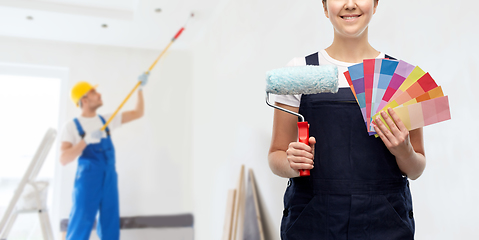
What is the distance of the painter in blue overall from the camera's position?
2.72m

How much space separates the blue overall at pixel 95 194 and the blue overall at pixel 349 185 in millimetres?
2351

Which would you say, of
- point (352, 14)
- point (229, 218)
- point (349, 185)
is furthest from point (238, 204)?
point (352, 14)

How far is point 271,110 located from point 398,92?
1.10m

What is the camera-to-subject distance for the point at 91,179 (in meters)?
2.78

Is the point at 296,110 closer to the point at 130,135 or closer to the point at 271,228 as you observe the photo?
the point at 271,228

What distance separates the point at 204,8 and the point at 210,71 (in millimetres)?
533

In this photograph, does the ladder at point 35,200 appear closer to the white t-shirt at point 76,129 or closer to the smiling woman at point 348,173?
the white t-shirt at point 76,129

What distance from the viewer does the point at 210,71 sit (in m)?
3.09

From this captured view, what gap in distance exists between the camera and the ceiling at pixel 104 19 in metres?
2.86

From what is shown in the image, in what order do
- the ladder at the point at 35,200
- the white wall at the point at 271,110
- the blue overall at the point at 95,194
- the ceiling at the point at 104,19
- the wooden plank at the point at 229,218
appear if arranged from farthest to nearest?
the ceiling at the point at 104,19
the blue overall at the point at 95,194
the ladder at the point at 35,200
the wooden plank at the point at 229,218
the white wall at the point at 271,110

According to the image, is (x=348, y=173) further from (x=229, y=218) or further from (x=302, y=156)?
(x=229, y=218)

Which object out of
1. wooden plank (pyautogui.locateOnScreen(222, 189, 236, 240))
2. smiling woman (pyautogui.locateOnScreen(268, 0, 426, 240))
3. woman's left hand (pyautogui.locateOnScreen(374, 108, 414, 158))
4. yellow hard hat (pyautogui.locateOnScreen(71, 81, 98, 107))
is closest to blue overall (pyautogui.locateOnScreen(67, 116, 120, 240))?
yellow hard hat (pyautogui.locateOnScreen(71, 81, 98, 107))

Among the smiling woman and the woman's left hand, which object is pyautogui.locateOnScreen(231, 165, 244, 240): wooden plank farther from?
the woman's left hand

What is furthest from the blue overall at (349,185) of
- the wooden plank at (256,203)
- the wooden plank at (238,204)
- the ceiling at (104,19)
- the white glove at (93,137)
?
the white glove at (93,137)
